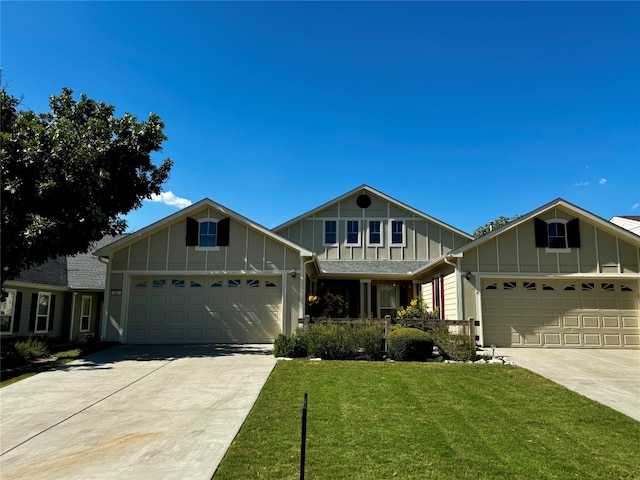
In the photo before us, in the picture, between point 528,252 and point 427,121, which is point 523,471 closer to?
point 528,252

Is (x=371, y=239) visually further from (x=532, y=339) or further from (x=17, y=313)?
(x=17, y=313)

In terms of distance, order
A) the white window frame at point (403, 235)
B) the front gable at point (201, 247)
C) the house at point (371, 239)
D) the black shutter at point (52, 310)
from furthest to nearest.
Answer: the white window frame at point (403, 235) < the house at point (371, 239) < the black shutter at point (52, 310) < the front gable at point (201, 247)

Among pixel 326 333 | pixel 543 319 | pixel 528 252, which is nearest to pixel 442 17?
pixel 528 252

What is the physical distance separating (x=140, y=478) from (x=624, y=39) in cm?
1554

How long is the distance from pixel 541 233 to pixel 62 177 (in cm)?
1562

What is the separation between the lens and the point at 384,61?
13664mm

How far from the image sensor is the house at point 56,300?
53.2 feet

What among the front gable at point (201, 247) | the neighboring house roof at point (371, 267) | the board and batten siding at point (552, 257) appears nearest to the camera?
the board and batten siding at point (552, 257)

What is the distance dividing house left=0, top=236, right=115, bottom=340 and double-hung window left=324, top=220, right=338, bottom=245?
1049 centimetres

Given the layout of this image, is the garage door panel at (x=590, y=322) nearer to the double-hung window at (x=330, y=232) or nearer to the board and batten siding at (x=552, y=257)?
the board and batten siding at (x=552, y=257)

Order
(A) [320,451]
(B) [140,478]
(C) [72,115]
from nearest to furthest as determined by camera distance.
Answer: (B) [140,478], (A) [320,451], (C) [72,115]

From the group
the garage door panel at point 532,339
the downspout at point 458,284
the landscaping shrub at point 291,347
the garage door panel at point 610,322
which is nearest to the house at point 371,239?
the downspout at point 458,284

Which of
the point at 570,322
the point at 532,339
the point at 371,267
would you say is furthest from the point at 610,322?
the point at 371,267

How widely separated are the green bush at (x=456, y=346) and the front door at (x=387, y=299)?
8580 millimetres
